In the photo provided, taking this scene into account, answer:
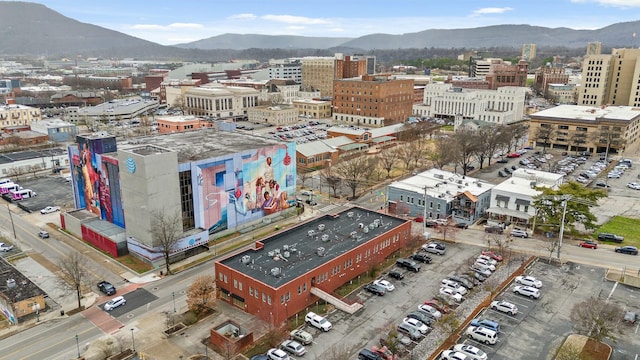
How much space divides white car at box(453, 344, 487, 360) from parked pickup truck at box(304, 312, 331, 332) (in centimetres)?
901

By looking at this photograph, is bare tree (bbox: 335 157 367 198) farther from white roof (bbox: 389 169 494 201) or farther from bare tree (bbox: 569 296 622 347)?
bare tree (bbox: 569 296 622 347)

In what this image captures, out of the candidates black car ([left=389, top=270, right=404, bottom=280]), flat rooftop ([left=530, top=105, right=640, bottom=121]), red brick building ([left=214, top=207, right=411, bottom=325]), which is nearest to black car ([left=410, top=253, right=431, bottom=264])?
red brick building ([left=214, top=207, right=411, bottom=325])

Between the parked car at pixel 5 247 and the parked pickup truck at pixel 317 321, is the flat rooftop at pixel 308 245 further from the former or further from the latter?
the parked car at pixel 5 247

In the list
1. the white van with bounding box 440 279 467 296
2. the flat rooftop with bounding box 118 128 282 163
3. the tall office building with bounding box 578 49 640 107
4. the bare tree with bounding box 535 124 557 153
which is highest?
the tall office building with bounding box 578 49 640 107

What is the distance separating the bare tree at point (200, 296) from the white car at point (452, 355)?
59.4 ft

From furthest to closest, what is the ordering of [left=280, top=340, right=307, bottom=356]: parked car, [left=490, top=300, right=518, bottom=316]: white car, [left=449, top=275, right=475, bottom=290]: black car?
1. [left=449, top=275, right=475, bottom=290]: black car
2. [left=490, top=300, right=518, bottom=316]: white car
3. [left=280, top=340, right=307, bottom=356]: parked car

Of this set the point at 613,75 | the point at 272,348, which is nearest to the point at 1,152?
the point at 272,348

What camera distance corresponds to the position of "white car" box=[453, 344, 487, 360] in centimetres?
2862

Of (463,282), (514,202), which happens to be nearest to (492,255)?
(463,282)

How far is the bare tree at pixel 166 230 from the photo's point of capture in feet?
135

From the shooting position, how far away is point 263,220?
5397 centimetres

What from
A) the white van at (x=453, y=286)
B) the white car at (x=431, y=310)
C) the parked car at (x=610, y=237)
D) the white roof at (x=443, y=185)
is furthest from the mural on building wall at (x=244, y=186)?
the parked car at (x=610, y=237)

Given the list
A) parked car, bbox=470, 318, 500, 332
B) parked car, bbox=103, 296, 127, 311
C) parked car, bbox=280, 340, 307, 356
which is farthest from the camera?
parked car, bbox=103, 296, 127, 311

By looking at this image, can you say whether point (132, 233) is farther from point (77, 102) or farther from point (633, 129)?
point (77, 102)
